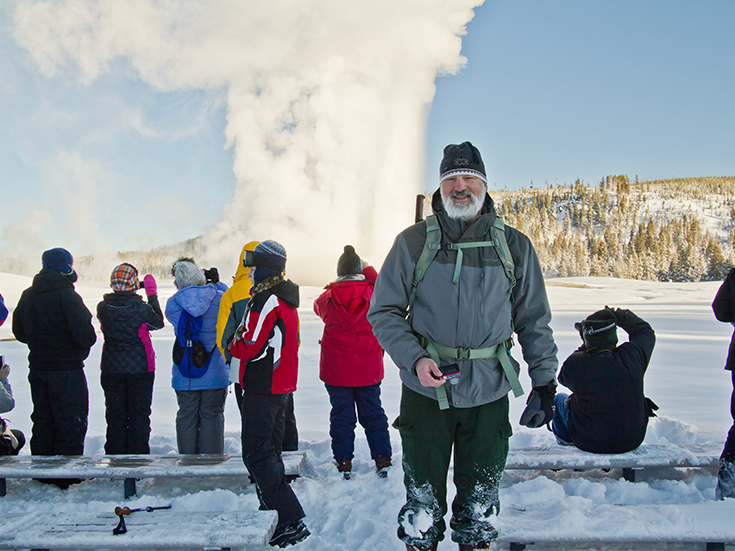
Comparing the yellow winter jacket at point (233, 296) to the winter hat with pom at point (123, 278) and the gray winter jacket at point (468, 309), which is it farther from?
the gray winter jacket at point (468, 309)

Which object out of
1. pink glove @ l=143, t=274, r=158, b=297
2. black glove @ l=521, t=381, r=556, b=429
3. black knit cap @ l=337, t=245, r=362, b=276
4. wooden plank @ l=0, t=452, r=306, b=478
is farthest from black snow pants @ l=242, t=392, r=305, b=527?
pink glove @ l=143, t=274, r=158, b=297

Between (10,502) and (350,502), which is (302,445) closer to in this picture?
(350,502)

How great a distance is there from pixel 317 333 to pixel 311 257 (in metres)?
23.4

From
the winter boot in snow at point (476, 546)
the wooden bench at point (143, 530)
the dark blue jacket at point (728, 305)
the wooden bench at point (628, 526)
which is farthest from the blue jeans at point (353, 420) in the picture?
the dark blue jacket at point (728, 305)

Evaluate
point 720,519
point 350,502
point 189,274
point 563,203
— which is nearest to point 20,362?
point 189,274

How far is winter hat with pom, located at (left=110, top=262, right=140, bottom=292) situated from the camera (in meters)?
3.62

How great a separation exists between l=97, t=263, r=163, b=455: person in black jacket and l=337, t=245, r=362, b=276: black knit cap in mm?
1598

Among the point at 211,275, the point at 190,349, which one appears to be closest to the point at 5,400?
the point at 190,349

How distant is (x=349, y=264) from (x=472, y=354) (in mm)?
1875

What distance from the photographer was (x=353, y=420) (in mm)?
3621

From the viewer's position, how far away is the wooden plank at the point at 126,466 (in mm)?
2953

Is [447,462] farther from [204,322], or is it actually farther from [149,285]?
[149,285]

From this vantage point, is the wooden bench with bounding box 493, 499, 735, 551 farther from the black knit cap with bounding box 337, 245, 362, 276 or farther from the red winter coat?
the black knit cap with bounding box 337, 245, 362, 276

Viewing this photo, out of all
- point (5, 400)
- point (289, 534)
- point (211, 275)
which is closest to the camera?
point (289, 534)
